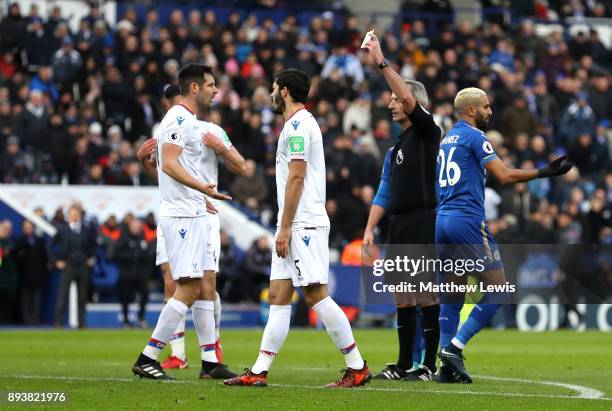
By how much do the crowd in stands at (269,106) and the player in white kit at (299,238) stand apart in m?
15.9

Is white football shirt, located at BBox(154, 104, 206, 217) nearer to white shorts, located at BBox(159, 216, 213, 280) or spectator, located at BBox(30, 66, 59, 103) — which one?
white shorts, located at BBox(159, 216, 213, 280)

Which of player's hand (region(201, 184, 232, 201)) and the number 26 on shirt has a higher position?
the number 26 on shirt

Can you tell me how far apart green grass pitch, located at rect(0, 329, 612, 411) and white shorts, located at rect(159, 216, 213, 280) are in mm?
944

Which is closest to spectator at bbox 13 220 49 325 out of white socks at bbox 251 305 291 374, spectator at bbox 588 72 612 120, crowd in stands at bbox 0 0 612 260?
crowd in stands at bbox 0 0 612 260

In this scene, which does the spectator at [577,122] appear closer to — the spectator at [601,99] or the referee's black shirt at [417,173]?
the spectator at [601,99]

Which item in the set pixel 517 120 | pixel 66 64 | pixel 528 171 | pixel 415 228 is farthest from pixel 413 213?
pixel 517 120

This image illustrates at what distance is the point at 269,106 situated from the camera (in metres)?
30.2

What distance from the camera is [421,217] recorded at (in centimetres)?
1190

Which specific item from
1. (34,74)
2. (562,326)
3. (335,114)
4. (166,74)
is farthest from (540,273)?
(34,74)

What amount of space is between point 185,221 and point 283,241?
4.90 feet

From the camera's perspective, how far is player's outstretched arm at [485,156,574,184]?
1055 centimetres

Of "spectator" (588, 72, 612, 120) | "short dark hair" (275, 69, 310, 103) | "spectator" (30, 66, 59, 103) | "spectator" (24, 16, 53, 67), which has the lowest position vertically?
"short dark hair" (275, 69, 310, 103)

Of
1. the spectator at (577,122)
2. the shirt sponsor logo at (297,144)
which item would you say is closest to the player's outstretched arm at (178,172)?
the shirt sponsor logo at (297,144)

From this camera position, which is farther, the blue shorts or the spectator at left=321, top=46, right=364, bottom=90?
the spectator at left=321, top=46, right=364, bottom=90
